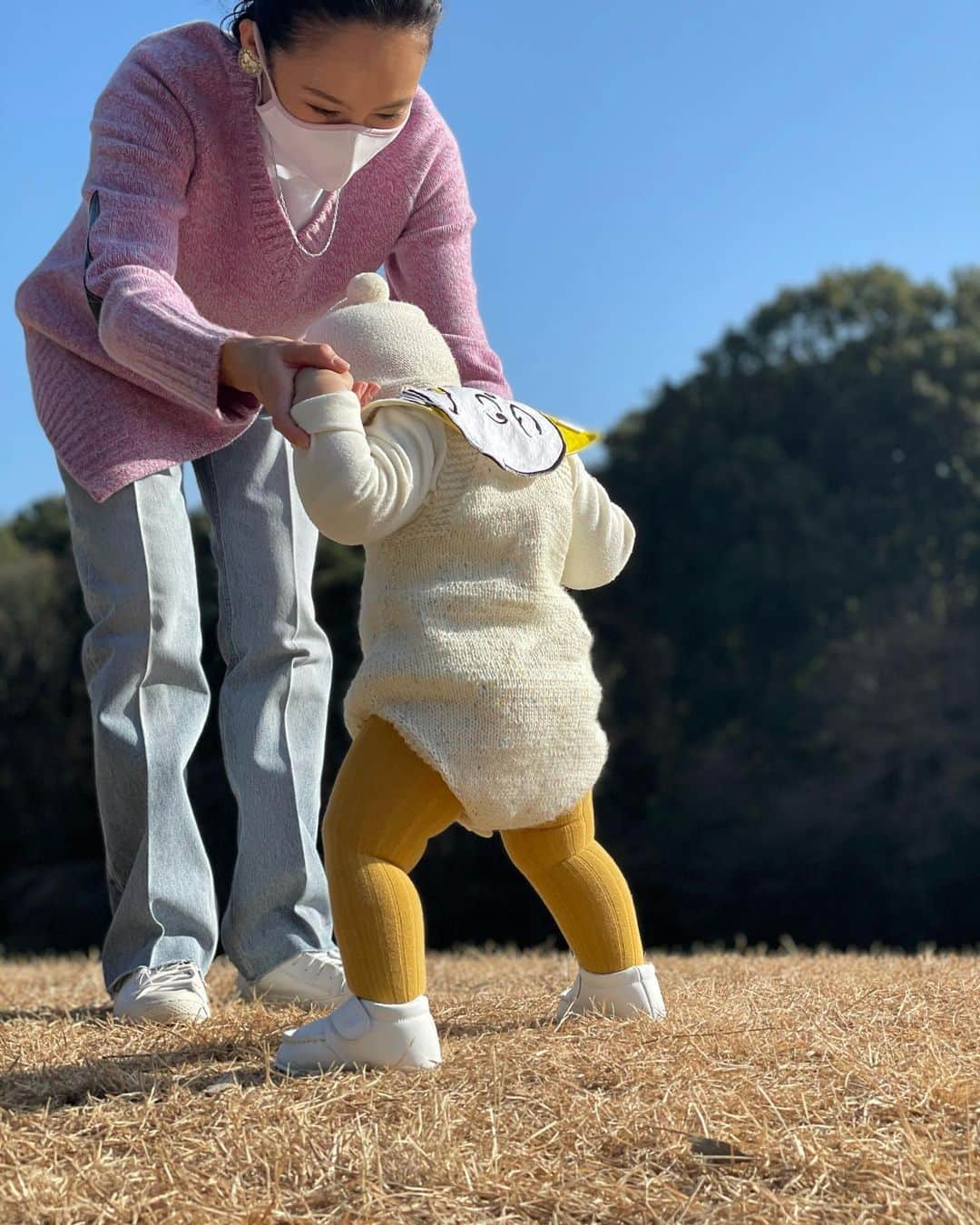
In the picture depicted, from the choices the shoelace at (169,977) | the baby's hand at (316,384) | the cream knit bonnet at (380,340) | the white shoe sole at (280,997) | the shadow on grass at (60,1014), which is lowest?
the shadow on grass at (60,1014)

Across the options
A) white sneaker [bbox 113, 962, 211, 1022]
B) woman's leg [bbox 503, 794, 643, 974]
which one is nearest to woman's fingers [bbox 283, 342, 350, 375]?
woman's leg [bbox 503, 794, 643, 974]

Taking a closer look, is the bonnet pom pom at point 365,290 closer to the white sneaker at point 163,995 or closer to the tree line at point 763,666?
the white sneaker at point 163,995

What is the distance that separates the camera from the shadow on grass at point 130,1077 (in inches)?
78.3

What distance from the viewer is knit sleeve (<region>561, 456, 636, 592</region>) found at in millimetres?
2299

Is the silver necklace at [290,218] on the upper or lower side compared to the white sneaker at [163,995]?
upper

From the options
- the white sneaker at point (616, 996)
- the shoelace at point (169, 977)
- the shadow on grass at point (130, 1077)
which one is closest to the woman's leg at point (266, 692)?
the shoelace at point (169, 977)

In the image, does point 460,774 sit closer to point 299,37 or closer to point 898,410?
point 299,37

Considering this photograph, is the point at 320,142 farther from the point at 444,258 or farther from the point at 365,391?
the point at 365,391

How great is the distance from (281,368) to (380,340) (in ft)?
0.68

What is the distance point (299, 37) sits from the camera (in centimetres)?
233

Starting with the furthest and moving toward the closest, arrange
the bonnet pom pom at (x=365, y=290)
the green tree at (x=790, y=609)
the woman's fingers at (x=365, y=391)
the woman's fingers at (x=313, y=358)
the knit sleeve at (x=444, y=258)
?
the green tree at (x=790, y=609) → the knit sleeve at (x=444, y=258) → the bonnet pom pom at (x=365, y=290) → the woman's fingers at (x=365, y=391) → the woman's fingers at (x=313, y=358)

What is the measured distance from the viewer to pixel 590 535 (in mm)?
2314

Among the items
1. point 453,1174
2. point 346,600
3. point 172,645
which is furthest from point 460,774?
point 346,600

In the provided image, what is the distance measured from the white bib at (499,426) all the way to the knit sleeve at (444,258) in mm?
459
